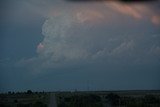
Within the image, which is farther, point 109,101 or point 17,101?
point 109,101

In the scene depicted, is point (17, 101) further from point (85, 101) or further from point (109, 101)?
point (109, 101)

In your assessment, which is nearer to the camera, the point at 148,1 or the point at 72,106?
the point at 148,1

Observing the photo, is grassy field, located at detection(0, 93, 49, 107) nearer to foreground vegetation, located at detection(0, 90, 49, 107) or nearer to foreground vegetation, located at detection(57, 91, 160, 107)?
foreground vegetation, located at detection(0, 90, 49, 107)

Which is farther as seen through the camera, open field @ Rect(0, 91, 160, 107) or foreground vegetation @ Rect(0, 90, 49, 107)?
open field @ Rect(0, 91, 160, 107)

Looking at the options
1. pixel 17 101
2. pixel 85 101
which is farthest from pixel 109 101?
pixel 17 101

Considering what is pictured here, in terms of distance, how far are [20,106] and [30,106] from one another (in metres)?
1.09

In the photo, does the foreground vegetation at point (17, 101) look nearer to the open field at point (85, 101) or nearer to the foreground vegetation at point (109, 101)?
the open field at point (85, 101)

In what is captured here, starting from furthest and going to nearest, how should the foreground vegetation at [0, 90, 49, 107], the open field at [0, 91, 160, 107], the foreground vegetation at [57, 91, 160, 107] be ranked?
the foreground vegetation at [57, 91, 160, 107]
the open field at [0, 91, 160, 107]
the foreground vegetation at [0, 90, 49, 107]

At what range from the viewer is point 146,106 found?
90.7 feet

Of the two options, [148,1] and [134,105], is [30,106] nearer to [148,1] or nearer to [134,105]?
[134,105]

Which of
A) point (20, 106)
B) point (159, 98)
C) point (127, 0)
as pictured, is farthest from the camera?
point (159, 98)

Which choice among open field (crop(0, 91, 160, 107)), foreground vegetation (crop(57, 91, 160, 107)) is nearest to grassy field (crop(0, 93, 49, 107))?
open field (crop(0, 91, 160, 107))

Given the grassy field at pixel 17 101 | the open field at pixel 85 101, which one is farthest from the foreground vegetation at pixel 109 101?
the grassy field at pixel 17 101

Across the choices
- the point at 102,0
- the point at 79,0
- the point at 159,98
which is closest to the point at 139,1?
the point at 102,0
